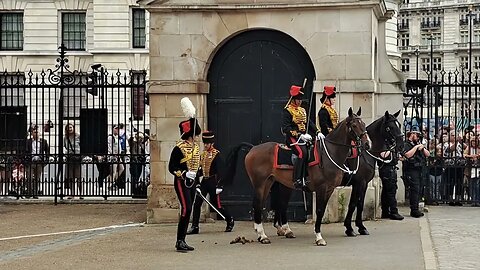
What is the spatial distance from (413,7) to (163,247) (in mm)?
89199

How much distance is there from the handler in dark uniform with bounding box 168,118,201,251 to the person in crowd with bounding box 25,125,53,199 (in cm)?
929

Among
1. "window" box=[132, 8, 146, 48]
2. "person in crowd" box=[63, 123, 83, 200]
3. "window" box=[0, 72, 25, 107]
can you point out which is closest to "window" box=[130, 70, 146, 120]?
"person in crowd" box=[63, 123, 83, 200]

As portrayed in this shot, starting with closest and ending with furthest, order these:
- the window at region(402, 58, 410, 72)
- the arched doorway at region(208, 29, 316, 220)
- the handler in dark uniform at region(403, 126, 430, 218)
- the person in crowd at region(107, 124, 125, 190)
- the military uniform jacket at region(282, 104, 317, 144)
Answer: the military uniform jacket at region(282, 104, 317, 144)
the arched doorway at region(208, 29, 316, 220)
the handler in dark uniform at region(403, 126, 430, 218)
the person in crowd at region(107, 124, 125, 190)
the window at region(402, 58, 410, 72)

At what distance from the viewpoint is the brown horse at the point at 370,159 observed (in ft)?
54.7

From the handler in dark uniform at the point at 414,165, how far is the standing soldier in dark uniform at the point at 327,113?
3.33 metres

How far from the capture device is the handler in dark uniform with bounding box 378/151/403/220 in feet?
63.1

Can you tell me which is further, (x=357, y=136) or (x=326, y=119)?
(x=326, y=119)

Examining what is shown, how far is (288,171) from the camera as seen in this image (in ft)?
52.3

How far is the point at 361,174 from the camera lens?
17.1 metres

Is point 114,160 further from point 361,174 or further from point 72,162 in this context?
point 361,174

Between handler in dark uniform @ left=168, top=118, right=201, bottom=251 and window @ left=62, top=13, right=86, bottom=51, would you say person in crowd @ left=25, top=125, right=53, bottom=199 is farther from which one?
window @ left=62, top=13, right=86, bottom=51

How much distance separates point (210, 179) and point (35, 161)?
783 centimetres

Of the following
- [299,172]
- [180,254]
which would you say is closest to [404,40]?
[299,172]

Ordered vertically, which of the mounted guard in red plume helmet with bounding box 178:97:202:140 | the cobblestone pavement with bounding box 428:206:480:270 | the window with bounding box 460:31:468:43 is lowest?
the cobblestone pavement with bounding box 428:206:480:270
